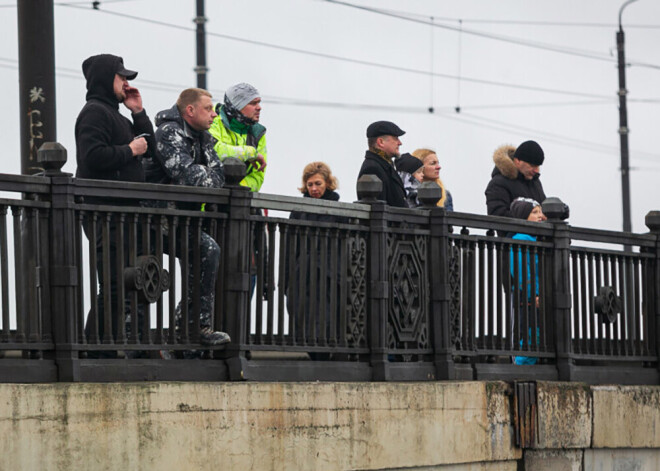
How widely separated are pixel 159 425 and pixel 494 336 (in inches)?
142

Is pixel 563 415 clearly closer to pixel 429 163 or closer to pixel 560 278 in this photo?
pixel 560 278

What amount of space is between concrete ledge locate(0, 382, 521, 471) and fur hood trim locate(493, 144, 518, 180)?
7.87 feet

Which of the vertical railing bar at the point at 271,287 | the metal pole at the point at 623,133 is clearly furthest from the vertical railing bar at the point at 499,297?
the metal pole at the point at 623,133

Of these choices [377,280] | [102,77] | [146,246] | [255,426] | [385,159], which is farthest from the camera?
[385,159]

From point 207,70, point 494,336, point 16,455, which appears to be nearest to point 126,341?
point 16,455

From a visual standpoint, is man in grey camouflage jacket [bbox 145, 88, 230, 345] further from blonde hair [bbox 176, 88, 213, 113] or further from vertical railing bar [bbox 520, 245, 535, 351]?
vertical railing bar [bbox 520, 245, 535, 351]

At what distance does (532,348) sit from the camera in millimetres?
11602

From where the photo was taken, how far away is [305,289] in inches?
A: 382

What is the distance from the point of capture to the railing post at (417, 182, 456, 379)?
10.6m

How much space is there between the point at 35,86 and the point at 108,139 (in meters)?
0.79

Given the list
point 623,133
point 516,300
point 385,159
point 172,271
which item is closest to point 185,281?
point 172,271

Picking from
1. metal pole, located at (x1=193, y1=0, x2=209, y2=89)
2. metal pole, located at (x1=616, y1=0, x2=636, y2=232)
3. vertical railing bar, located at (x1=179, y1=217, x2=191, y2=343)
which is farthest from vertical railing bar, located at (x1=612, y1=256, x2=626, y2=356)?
metal pole, located at (x1=616, y1=0, x2=636, y2=232)

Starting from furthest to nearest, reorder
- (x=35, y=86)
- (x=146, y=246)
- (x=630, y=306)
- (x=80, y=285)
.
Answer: (x=630, y=306)
(x=35, y=86)
(x=146, y=246)
(x=80, y=285)

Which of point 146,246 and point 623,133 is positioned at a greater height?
point 623,133
